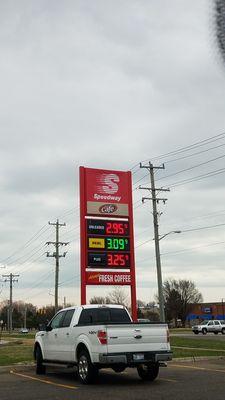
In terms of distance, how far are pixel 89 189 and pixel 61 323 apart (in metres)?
12.7

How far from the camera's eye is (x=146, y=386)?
10.8 meters

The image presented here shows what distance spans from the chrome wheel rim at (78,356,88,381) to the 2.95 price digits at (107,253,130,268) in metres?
12.8

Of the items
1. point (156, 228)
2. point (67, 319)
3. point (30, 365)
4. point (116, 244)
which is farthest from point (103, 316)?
point (156, 228)

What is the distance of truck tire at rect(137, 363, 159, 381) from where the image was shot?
12016mm

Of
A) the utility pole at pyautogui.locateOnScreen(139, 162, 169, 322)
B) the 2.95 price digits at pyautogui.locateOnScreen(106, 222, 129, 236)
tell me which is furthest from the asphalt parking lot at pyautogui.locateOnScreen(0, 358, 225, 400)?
the utility pole at pyautogui.locateOnScreen(139, 162, 169, 322)

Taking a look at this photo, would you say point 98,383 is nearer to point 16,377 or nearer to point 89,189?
point 16,377

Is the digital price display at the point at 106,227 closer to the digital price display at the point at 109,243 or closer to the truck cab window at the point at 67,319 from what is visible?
the digital price display at the point at 109,243

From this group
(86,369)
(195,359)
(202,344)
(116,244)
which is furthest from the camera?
(202,344)

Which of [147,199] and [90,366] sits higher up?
[147,199]

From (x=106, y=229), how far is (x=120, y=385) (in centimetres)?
1410

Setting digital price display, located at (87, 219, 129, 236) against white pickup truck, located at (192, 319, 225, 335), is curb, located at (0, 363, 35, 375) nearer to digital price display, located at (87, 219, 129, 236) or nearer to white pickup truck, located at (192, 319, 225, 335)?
digital price display, located at (87, 219, 129, 236)

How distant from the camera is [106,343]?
1095cm

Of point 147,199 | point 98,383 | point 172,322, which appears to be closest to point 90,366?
point 98,383

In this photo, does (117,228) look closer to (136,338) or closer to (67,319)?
(67,319)
